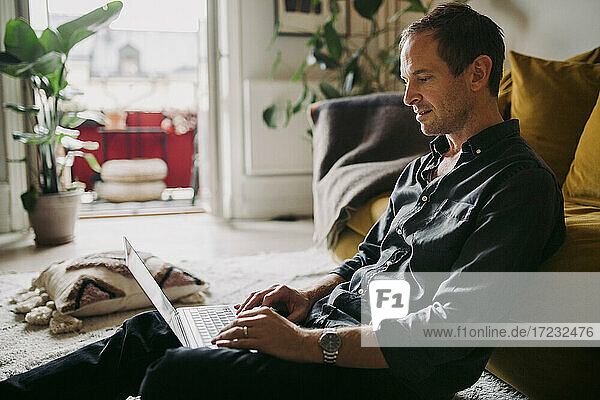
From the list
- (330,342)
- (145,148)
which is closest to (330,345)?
(330,342)

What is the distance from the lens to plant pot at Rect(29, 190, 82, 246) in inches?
126

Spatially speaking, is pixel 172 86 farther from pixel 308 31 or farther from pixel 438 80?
pixel 438 80

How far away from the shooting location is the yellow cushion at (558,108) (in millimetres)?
1748

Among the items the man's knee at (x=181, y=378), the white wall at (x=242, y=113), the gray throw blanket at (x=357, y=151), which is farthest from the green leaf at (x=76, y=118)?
the man's knee at (x=181, y=378)

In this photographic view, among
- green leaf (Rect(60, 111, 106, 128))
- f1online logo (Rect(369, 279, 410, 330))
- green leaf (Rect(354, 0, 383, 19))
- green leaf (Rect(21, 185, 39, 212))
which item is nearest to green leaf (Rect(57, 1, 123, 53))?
green leaf (Rect(60, 111, 106, 128))

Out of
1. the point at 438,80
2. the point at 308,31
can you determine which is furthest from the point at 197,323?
the point at 308,31

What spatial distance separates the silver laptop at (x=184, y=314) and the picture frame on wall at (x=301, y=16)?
296 centimetres

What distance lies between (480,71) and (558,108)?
841 millimetres

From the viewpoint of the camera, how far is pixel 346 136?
2467 millimetres

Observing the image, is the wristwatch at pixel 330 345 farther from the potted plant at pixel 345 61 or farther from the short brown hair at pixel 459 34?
the potted plant at pixel 345 61

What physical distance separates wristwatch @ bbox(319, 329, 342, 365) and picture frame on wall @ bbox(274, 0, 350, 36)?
323 centimetres

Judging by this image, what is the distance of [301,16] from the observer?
3.96 metres

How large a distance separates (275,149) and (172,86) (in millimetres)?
3001

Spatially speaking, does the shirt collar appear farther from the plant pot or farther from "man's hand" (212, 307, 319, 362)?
the plant pot
